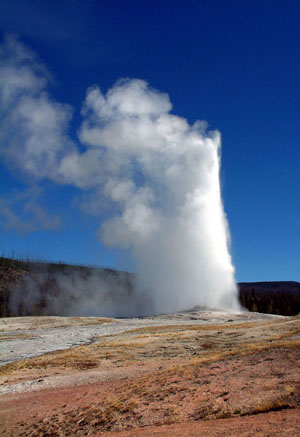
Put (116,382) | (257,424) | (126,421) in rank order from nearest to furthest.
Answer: (257,424)
(126,421)
(116,382)

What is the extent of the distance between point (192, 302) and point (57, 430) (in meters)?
56.4

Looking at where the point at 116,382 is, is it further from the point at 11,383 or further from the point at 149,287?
the point at 149,287

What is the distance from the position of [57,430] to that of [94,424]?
0.95 m

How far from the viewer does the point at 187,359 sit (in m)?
17.8

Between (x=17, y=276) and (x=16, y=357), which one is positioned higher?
(x=17, y=276)

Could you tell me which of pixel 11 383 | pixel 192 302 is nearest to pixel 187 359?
pixel 11 383

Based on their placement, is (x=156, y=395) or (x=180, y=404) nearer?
(x=180, y=404)

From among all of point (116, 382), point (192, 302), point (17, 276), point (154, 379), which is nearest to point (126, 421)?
point (154, 379)

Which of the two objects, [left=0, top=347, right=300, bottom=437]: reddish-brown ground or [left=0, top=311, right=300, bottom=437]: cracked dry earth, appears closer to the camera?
[left=0, top=347, right=300, bottom=437]: reddish-brown ground

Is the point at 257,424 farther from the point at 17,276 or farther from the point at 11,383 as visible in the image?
the point at 17,276

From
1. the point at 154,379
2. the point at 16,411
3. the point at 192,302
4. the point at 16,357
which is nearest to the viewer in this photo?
the point at 16,411

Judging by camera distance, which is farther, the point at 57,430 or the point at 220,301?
the point at 220,301

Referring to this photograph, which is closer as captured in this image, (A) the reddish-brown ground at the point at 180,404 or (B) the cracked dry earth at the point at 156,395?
(A) the reddish-brown ground at the point at 180,404

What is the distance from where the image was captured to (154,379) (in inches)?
527
